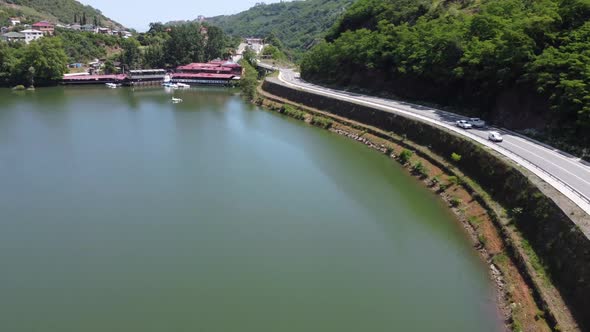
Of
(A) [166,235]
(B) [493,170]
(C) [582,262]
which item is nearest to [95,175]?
(A) [166,235]

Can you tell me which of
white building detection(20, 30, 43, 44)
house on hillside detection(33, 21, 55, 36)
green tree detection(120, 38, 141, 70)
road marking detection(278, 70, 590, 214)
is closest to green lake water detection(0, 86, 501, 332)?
road marking detection(278, 70, 590, 214)

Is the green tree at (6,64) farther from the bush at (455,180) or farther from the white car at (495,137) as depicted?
the white car at (495,137)

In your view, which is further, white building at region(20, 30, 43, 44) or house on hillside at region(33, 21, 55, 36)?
house on hillside at region(33, 21, 55, 36)

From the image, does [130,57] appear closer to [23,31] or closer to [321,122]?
[23,31]

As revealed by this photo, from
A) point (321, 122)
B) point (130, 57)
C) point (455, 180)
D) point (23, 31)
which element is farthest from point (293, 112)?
point (23, 31)

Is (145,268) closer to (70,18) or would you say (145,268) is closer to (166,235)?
(166,235)

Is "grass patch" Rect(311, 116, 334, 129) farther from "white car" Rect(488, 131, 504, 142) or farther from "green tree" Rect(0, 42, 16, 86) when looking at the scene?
"green tree" Rect(0, 42, 16, 86)
